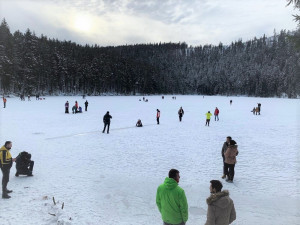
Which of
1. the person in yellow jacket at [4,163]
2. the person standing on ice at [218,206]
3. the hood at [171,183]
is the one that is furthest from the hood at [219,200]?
the person in yellow jacket at [4,163]

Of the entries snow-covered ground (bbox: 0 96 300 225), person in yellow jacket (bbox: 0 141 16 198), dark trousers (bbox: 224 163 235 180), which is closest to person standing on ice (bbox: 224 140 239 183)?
dark trousers (bbox: 224 163 235 180)

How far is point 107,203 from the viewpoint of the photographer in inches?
271

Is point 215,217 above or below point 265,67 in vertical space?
below

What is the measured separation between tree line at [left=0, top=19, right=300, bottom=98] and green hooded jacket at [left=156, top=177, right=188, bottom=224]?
25.9ft

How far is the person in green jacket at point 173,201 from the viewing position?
12.9 ft

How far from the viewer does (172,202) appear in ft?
13.1

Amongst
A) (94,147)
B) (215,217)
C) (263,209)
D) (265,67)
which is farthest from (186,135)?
(265,67)

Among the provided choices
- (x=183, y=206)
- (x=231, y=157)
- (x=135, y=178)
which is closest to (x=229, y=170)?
(x=231, y=157)

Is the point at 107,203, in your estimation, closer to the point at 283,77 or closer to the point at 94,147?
the point at 94,147

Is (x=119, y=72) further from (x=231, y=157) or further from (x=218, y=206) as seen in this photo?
(x=218, y=206)

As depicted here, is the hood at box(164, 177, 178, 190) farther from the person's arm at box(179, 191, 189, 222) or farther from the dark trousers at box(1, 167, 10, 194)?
the dark trousers at box(1, 167, 10, 194)

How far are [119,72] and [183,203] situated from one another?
11438cm

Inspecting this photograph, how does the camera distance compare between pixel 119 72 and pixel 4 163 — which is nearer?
pixel 4 163

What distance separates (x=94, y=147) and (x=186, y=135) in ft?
23.4
